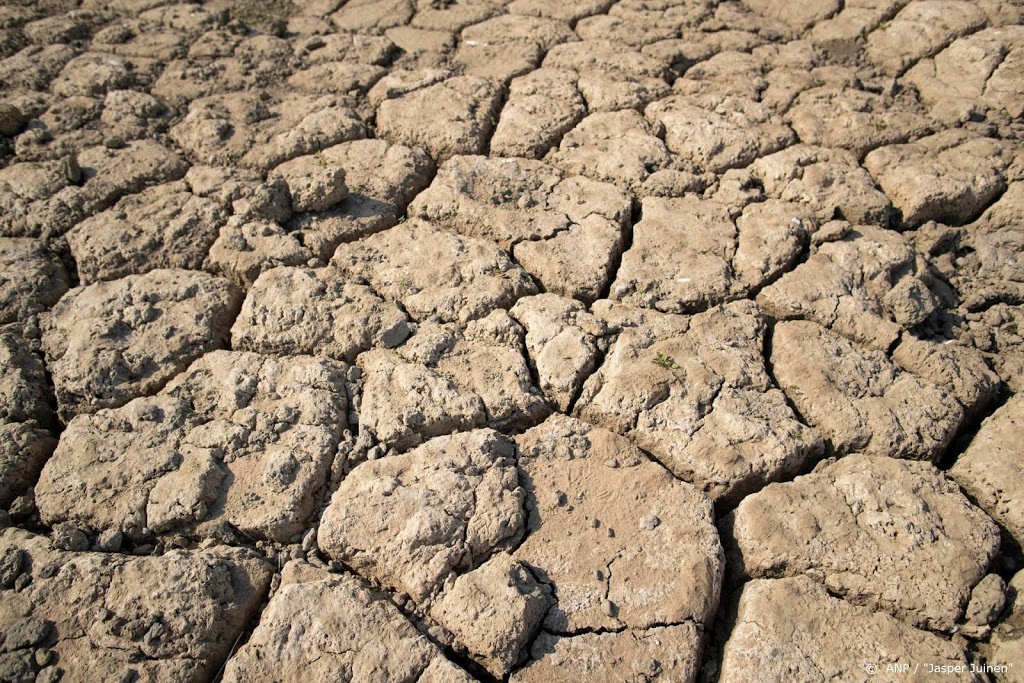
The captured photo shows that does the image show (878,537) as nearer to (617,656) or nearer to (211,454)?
(617,656)

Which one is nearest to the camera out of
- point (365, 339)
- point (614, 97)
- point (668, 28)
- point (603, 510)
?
point (603, 510)

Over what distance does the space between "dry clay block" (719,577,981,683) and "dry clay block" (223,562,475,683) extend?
76 centimetres

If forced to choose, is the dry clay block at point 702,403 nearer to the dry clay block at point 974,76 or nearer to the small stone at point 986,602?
the small stone at point 986,602

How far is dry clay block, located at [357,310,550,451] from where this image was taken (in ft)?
7.30

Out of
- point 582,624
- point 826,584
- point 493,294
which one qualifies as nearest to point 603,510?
point 582,624

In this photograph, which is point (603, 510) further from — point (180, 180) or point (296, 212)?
point (180, 180)

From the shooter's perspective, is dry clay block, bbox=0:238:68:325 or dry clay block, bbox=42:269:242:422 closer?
dry clay block, bbox=42:269:242:422

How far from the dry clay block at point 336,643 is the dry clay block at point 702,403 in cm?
90

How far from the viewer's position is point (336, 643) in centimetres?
178

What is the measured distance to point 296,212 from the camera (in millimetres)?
2846

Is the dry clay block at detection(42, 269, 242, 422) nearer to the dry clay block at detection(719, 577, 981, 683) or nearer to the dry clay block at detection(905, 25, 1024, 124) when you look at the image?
the dry clay block at detection(719, 577, 981, 683)

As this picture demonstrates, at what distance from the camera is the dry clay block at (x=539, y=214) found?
8.66ft

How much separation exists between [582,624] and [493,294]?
1.21m

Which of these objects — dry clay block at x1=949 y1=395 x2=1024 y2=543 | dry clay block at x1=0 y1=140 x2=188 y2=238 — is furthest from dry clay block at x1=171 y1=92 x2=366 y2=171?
dry clay block at x1=949 y1=395 x2=1024 y2=543
